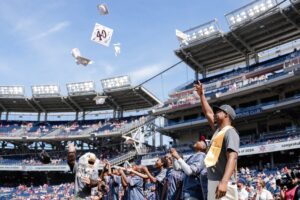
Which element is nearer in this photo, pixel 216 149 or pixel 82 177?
pixel 216 149

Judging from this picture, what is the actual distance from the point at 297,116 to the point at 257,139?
3.78 m

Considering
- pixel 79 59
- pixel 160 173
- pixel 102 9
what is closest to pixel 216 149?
pixel 160 173

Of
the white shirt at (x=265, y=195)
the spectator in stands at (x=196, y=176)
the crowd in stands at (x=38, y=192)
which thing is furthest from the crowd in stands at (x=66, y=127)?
the spectator in stands at (x=196, y=176)

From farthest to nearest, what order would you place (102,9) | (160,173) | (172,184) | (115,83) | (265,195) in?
1. (115,83)
2. (102,9)
3. (265,195)
4. (160,173)
5. (172,184)

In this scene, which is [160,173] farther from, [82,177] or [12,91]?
[12,91]

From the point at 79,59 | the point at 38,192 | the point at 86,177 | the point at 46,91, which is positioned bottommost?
the point at 38,192

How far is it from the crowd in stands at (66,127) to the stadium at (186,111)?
12 centimetres

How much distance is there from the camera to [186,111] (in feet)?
133

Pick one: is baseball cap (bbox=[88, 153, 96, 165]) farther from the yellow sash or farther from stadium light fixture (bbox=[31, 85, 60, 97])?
stadium light fixture (bbox=[31, 85, 60, 97])

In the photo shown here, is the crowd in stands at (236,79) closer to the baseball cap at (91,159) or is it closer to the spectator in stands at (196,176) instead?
the spectator in stands at (196,176)

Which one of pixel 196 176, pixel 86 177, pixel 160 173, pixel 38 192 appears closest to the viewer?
pixel 86 177

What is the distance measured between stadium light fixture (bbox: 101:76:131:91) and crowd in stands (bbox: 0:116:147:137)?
408cm

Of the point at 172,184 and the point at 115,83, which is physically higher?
the point at 115,83

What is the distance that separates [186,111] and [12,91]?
2114 cm
